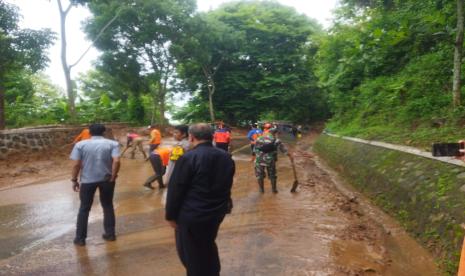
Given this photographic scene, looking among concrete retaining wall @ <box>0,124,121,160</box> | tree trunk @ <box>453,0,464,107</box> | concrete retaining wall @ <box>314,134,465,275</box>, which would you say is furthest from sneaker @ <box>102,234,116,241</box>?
concrete retaining wall @ <box>0,124,121,160</box>

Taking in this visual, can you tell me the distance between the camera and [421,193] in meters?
6.13

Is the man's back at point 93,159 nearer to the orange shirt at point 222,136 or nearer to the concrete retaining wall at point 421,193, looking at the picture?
the concrete retaining wall at point 421,193

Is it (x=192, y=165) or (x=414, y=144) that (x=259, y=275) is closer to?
(x=192, y=165)

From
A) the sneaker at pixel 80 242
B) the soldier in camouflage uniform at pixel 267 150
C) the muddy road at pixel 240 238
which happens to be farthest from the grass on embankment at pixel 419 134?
the sneaker at pixel 80 242

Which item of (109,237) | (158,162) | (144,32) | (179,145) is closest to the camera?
(109,237)

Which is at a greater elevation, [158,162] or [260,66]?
[260,66]

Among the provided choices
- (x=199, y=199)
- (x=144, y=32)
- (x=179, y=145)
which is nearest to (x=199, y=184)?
(x=199, y=199)

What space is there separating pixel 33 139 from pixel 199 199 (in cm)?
1296

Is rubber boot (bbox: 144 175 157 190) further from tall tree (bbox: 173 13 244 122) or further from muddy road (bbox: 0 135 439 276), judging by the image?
tall tree (bbox: 173 13 244 122)

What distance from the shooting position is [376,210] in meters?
7.60

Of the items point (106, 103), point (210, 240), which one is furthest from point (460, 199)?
point (106, 103)

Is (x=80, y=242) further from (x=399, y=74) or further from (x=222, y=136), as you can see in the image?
(x=399, y=74)

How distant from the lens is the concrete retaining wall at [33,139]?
13.0 metres

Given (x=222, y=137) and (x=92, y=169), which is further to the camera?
(x=222, y=137)
